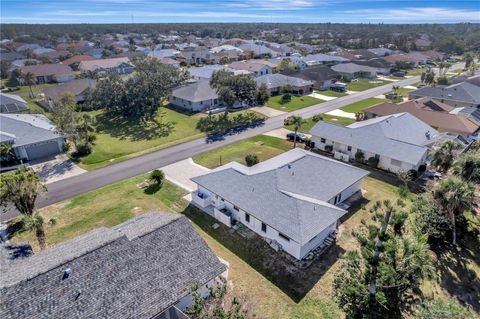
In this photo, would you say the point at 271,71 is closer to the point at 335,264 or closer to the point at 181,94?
the point at 181,94

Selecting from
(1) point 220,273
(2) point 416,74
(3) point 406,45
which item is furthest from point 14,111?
(3) point 406,45

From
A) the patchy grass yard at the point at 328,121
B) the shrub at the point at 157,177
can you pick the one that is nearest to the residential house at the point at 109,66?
the patchy grass yard at the point at 328,121

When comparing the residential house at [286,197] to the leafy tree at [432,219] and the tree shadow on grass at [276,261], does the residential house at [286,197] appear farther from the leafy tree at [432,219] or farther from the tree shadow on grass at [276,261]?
the leafy tree at [432,219]

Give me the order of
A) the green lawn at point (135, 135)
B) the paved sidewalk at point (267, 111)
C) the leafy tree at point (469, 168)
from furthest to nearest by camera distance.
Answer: the paved sidewalk at point (267, 111) < the green lawn at point (135, 135) < the leafy tree at point (469, 168)

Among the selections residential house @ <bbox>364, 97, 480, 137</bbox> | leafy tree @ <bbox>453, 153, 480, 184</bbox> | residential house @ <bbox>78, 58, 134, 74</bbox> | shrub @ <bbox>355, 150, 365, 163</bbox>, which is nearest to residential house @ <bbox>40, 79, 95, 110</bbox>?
residential house @ <bbox>78, 58, 134, 74</bbox>

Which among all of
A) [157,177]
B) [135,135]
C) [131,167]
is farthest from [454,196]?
[135,135]

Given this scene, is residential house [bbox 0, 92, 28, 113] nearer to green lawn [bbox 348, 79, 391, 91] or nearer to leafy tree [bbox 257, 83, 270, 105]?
leafy tree [bbox 257, 83, 270, 105]

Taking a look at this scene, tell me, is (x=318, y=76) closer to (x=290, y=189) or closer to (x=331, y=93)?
(x=331, y=93)

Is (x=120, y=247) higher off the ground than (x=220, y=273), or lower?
higher
